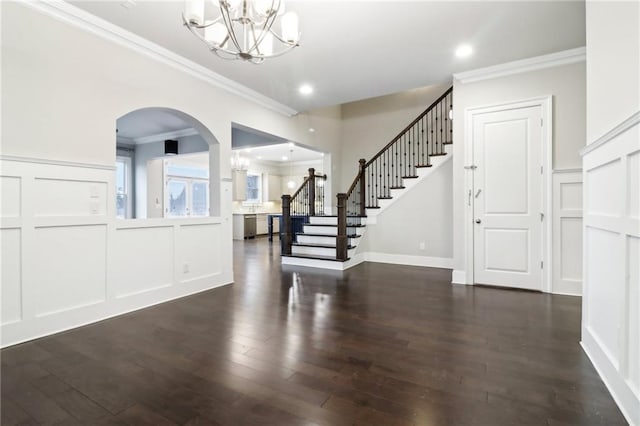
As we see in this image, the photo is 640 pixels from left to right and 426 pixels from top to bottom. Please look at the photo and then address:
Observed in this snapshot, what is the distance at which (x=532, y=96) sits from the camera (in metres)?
3.82

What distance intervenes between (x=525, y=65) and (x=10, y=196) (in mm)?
5407

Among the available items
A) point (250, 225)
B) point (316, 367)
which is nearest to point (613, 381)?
point (316, 367)

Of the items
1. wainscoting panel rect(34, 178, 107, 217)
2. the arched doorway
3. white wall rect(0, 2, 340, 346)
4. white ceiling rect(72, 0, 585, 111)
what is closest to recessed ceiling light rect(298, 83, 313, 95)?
white ceiling rect(72, 0, 585, 111)

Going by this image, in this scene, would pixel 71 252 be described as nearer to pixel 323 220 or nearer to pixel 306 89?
pixel 306 89

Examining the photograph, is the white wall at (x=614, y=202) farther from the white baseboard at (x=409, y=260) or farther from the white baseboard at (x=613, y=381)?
the white baseboard at (x=409, y=260)

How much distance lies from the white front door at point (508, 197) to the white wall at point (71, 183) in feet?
12.4

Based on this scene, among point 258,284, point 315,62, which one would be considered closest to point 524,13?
point 315,62

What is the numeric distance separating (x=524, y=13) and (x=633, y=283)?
8.36 feet

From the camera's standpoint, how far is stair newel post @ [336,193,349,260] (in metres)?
5.23

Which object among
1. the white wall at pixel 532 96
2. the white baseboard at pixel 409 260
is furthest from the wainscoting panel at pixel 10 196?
the white baseboard at pixel 409 260

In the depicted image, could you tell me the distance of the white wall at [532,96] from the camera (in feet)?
11.9

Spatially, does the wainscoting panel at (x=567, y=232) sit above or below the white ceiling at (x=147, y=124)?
below

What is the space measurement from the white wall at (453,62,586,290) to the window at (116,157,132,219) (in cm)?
764

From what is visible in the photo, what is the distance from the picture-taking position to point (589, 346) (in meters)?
2.13
